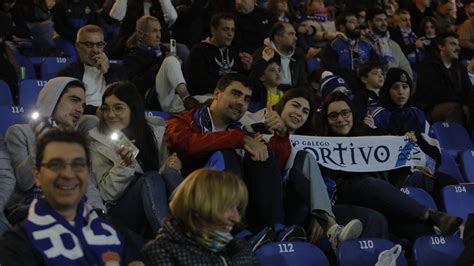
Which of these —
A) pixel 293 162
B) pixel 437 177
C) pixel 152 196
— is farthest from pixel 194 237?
pixel 437 177

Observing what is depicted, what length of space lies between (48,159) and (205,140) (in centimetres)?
195

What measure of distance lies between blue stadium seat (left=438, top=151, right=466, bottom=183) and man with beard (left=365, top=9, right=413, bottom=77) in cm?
229

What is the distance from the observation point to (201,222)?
3.78 meters

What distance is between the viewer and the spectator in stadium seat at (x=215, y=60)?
8.02m

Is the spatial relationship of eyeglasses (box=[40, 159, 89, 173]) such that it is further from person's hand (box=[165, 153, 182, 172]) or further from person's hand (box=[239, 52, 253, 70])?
person's hand (box=[239, 52, 253, 70])

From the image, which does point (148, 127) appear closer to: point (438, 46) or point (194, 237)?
point (194, 237)

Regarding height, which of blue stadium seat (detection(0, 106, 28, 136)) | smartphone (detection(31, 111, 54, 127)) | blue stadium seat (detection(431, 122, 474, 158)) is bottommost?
blue stadium seat (detection(431, 122, 474, 158))

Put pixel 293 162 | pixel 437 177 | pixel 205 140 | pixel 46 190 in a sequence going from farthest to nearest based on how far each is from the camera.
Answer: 1. pixel 437 177
2. pixel 293 162
3. pixel 205 140
4. pixel 46 190

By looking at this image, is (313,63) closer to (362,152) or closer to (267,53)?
(267,53)

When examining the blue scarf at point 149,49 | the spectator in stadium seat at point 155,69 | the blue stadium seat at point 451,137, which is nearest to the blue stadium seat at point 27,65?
the spectator in stadium seat at point 155,69

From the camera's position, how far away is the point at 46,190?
3734 millimetres

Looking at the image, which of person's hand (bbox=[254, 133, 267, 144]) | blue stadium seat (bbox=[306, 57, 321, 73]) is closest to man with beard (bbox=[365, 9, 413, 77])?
blue stadium seat (bbox=[306, 57, 321, 73])

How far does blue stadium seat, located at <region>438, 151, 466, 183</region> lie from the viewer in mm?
7598

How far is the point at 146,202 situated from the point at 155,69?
9.90 feet
